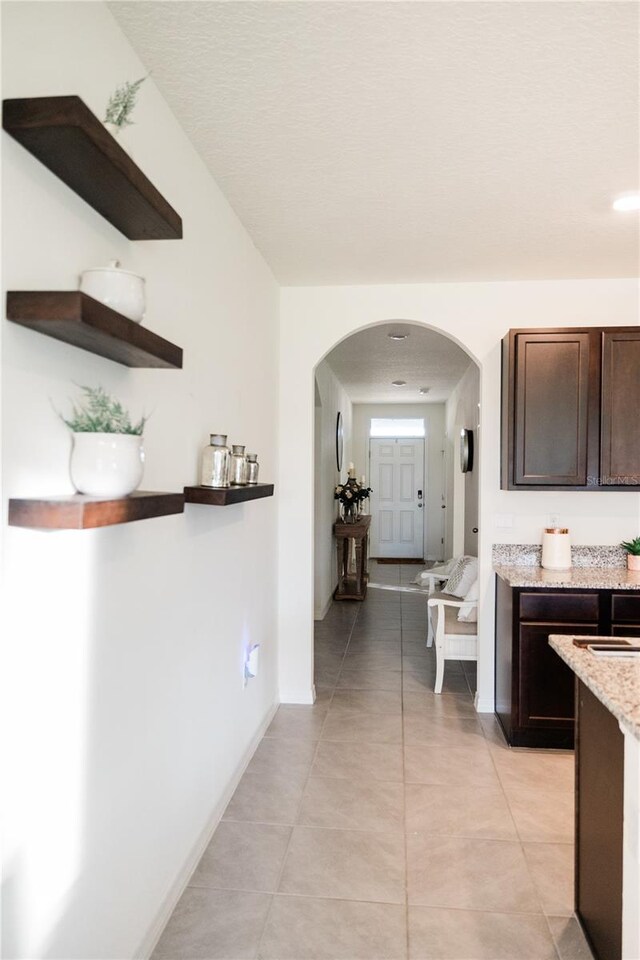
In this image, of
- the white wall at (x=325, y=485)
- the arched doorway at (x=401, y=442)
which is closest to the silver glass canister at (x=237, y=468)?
the arched doorway at (x=401, y=442)

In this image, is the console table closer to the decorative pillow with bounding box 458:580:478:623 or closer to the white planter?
the decorative pillow with bounding box 458:580:478:623

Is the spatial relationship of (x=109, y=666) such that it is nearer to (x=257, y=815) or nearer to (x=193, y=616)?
(x=193, y=616)

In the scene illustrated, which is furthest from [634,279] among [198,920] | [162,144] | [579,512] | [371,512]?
[371,512]

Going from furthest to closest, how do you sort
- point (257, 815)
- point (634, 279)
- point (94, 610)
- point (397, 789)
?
1. point (634, 279)
2. point (397, 789)
3. point (257, 815)
4. point (94, 610)

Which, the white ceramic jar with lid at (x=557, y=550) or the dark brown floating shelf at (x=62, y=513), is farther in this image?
the white ceramic jar with lid at (x=557, y=550)

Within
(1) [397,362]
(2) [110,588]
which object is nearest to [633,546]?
(2) [110,588]

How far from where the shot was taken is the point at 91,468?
1.26 meters

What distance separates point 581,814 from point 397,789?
1.06m

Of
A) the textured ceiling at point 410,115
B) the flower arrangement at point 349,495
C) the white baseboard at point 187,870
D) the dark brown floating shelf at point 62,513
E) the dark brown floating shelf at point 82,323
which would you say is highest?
the textured ceiling at point 410,115

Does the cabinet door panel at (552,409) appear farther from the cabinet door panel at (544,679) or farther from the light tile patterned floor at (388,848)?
the light tile patterned floor at (388,848)

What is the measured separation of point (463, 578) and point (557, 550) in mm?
994

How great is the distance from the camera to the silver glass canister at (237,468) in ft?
7.95

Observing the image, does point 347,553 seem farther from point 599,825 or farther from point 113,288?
point 113,288

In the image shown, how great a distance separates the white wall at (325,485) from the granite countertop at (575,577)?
2.70 meters
